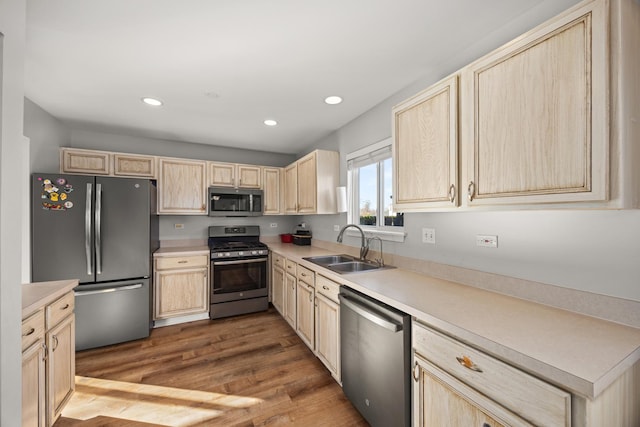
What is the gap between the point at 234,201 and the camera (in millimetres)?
3672

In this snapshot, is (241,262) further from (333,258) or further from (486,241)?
(486,241)

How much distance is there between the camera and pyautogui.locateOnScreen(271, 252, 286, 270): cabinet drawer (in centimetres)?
315

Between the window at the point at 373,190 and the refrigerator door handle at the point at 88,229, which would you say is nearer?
the window at the point at 373,190

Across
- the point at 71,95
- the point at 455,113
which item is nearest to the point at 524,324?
the point at 455,113

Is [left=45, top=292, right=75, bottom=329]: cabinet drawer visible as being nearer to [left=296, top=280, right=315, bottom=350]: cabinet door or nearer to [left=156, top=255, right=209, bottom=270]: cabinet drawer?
[left=156, top=255, right=209, bottom=270]: cabinet drawer

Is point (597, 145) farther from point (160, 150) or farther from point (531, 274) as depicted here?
point (160, 150)

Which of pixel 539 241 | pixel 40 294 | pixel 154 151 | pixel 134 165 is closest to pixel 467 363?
pixel 539 241

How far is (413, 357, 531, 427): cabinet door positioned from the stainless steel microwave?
3036mm

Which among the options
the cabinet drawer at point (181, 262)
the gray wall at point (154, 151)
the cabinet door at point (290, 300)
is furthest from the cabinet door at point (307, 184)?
the cabinet drawer at point (181, 262)

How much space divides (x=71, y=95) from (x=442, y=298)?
3426mm

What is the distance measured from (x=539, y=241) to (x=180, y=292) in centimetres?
352

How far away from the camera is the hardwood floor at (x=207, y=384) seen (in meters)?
1.70

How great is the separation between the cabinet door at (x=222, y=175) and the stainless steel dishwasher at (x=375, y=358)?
2.59m

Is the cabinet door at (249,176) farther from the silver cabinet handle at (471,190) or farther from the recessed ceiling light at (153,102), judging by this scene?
the silver cabinet handle at (471,190)
